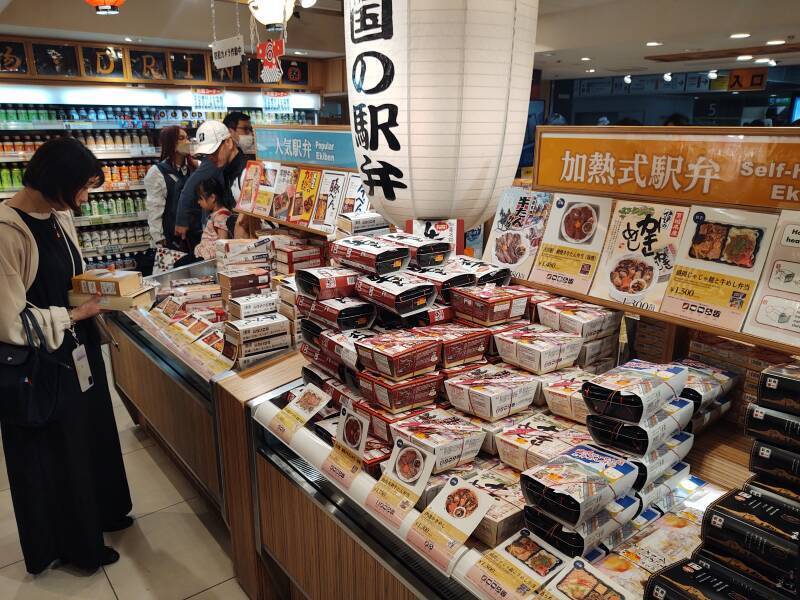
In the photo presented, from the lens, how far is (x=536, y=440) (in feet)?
5.31

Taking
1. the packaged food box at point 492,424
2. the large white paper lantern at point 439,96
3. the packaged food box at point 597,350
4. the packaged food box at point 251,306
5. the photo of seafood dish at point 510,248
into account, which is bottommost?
the packaged food box at point 492,424

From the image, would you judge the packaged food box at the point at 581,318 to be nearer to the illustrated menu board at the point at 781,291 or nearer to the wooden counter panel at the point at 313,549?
the illustrated menu board at the point at 781,291

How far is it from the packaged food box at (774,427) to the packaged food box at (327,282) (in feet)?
4.16

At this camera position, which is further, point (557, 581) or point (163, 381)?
point (163, 381)

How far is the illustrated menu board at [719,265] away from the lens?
163cm

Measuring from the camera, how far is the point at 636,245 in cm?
192

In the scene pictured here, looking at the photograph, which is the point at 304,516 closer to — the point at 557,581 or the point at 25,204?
the point at 557,581

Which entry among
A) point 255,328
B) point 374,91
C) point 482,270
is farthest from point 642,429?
point 255,328

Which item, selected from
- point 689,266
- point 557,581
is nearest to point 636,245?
point 689,266

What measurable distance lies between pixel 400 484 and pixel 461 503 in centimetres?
20

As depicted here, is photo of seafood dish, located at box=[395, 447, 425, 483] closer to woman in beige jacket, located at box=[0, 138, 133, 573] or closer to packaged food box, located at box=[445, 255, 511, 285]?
packaged food box, located at box=[445, 255, 511, 285]

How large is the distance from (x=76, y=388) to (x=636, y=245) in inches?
90.8

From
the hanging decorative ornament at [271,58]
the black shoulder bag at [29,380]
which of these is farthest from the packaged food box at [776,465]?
the hanging decorative ornament at [271,58]

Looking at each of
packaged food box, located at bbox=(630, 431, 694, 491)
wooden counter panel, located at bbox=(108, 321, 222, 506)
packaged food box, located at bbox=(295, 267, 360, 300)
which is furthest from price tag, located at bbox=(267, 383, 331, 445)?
packaged food box, located at bbox=(630, 431, 694, 491)
